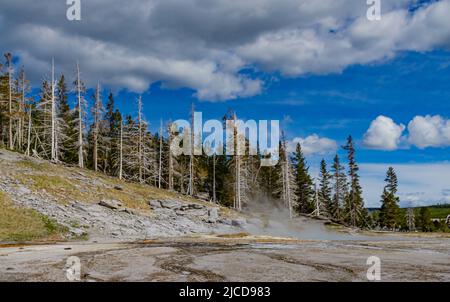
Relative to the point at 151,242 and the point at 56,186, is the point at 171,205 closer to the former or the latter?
the point at 56,186

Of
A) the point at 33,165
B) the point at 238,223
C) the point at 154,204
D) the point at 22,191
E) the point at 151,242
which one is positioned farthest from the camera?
the point at 238,223

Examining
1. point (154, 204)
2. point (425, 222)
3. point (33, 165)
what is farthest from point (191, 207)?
point (425, 222)

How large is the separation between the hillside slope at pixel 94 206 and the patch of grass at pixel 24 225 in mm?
146

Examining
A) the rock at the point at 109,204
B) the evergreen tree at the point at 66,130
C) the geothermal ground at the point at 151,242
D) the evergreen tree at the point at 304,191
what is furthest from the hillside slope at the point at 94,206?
the evergreen tree at the point at 304,191

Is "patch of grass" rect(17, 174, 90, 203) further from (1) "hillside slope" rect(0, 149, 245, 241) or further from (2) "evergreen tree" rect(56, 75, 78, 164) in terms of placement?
(2) "evergreen tree" rect(56, 75, 78, 164)

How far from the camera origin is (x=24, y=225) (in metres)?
27.2

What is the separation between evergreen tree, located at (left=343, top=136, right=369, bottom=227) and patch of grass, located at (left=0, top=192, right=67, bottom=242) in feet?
193

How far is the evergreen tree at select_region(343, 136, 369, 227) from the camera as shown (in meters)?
75.1

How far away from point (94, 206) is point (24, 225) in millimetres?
8265

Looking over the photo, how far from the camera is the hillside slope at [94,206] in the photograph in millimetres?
30297

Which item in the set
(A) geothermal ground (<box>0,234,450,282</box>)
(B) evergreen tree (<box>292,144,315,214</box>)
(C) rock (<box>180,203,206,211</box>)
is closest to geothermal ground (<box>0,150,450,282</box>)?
(A) geothermal ground (<box>0,234,450,282</box>)

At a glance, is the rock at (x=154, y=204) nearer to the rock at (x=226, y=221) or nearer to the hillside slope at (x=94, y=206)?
the hillside slope at (x=94, y=206)
